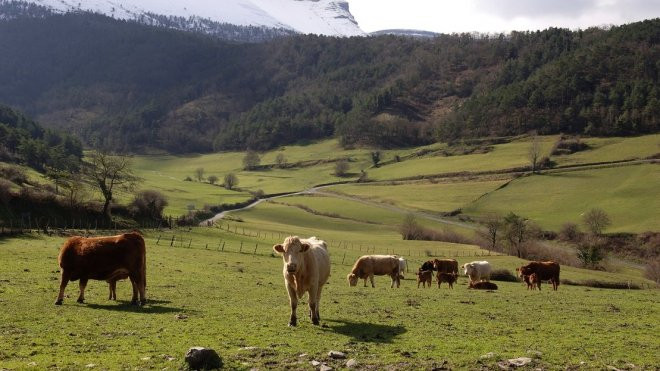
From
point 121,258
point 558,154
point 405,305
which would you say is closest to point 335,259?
point 405,305

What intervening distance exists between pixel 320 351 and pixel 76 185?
60368 millimetres

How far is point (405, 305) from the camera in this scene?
78.2 ft

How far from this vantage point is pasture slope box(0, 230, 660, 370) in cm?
1358

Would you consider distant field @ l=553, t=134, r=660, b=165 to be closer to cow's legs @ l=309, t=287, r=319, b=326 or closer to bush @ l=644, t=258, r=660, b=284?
bush @ l=644, t=258, r=660, b=284

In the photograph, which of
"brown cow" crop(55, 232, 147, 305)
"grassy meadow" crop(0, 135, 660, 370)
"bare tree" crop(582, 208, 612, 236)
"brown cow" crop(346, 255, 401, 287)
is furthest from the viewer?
"bare tree" crop(582, 208, 612, 236)

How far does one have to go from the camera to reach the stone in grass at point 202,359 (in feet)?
40.0

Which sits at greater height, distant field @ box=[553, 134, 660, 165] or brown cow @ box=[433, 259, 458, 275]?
distant field @ box=[553, 134, 660, 165]

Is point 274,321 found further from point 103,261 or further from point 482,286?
point 482,286

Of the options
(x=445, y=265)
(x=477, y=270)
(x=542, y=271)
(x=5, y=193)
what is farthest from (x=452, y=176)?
(x=5, y=193)

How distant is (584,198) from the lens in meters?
122

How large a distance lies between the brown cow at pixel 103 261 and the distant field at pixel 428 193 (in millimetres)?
108667

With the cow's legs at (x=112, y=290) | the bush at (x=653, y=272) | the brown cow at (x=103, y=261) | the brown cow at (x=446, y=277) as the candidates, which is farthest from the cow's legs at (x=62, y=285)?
the bush at (x=653, y=272)

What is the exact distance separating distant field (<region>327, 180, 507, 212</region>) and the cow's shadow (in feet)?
358

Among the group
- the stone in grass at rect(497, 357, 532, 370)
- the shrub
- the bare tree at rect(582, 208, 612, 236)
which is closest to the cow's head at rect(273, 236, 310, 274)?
the stone in grass at rect(497, 357, 532, 370)
